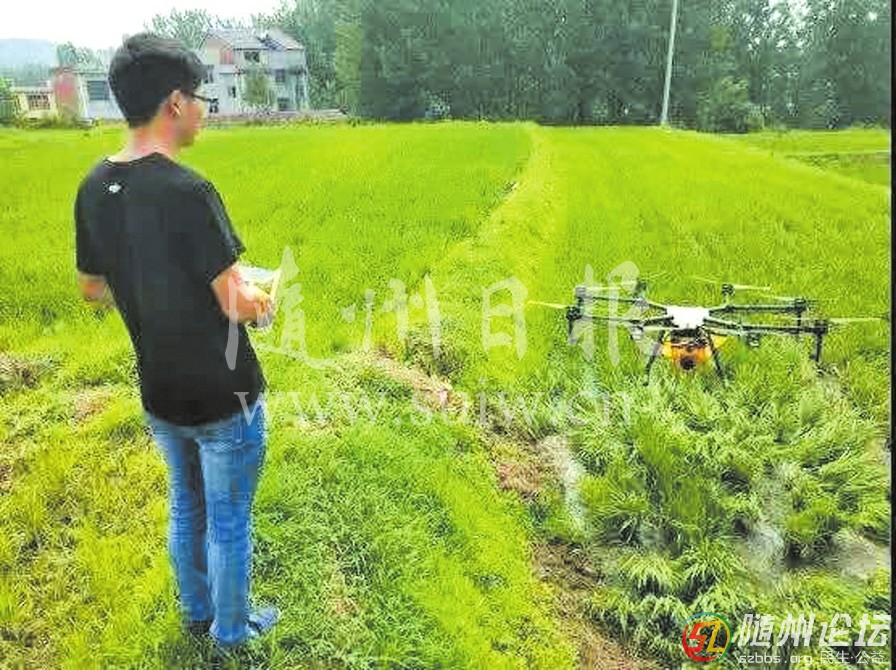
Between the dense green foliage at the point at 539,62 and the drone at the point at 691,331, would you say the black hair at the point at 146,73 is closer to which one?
the drone at the point at 691,331

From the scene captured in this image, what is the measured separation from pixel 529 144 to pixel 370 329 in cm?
1001

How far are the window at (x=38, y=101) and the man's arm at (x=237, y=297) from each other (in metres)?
58.6

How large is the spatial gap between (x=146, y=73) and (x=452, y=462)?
2281 millimetres

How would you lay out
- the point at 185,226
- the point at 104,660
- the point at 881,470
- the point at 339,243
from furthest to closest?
the point at 339,243 < the point at 881,470 < the point at 104,660 < the point at 185,226

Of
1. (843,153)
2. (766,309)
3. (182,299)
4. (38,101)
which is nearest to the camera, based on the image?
(182,299)

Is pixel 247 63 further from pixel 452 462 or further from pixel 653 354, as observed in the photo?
pixel 452 462

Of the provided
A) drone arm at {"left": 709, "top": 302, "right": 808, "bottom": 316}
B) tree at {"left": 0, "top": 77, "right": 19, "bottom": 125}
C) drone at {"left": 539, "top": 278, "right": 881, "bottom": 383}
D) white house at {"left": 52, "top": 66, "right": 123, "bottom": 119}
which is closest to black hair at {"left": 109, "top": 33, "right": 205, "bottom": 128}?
drone at {"left": 539, "top": 278, "right": 881, "bottom": 383}

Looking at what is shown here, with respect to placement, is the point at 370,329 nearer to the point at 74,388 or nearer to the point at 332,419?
the point at 332,419

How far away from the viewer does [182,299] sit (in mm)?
1771

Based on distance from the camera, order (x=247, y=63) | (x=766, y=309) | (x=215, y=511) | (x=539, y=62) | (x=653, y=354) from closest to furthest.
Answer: (x=215, y=511), (x=766, y=309), (x=653, y=354), (x=539, y=62), (x=247, y=63)

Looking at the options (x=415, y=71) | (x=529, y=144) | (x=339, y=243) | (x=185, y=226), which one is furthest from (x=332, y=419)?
(x=415, y=71)

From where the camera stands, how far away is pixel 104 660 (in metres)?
2.23

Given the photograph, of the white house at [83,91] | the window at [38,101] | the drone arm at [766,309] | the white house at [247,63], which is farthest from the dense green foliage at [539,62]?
the drone arm at [766,309]

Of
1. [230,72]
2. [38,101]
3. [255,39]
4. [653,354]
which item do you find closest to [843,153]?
[653,354]
